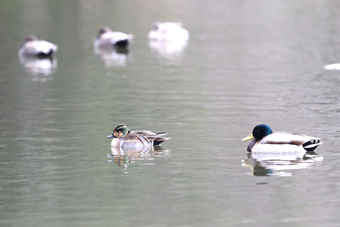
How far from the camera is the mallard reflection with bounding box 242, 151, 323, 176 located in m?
11.9

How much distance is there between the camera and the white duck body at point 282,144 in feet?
42.5

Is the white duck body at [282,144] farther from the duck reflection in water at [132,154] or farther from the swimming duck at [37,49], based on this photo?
the swimming duck at [37,49]

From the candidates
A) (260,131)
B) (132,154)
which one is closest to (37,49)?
(132,154)

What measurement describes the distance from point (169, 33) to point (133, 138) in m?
24.1

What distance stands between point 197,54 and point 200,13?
23011mm

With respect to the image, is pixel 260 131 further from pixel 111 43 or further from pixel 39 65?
pixel 111 43

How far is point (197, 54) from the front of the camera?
30297mm

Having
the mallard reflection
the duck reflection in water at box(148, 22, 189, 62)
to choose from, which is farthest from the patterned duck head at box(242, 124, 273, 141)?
the duck reflection in water at box(148, 22, 189, 62)

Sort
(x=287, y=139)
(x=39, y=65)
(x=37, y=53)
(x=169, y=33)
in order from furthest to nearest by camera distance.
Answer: (x=169, y=33) < (x=37, y=53) < (x=39, y=65) < (x=287, y=139)

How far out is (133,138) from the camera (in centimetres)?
1368

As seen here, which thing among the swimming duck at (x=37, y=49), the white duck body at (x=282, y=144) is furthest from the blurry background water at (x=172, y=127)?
the swimming duck at (x=37, y=49)

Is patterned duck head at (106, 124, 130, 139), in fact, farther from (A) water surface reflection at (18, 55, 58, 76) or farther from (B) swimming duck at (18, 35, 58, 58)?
(B) swimming duck at (18, 35, 58, 58)

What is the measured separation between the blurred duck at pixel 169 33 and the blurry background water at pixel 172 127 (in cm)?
59

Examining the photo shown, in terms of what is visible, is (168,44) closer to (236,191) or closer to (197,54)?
(197,54)
